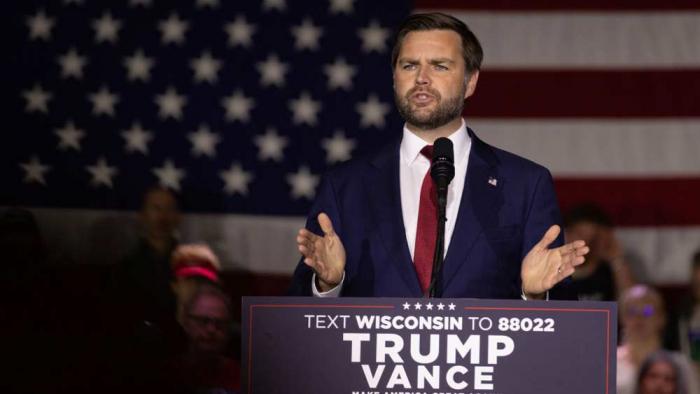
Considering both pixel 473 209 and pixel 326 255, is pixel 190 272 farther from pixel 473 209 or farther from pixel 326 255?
pixel 326 255

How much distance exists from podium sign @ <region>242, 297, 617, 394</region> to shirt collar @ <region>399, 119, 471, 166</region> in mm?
699

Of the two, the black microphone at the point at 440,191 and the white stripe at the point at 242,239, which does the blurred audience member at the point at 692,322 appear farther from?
the black microphone at the point at 440,191

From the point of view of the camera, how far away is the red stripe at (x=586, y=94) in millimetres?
5090

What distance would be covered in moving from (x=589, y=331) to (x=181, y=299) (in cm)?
220

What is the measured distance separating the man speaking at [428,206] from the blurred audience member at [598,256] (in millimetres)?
2128

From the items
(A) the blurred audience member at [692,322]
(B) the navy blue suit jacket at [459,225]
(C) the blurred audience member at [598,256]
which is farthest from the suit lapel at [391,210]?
(C) the blurred audience member at [598,256]

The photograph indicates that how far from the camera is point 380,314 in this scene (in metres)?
1.63

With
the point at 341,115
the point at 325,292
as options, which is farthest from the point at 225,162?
the point at 325,292

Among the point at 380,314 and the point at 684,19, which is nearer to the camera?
the point at 380,314

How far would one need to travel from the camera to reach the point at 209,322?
3299mm

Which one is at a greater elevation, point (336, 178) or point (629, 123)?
point (629, 123)

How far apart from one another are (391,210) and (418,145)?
18cm

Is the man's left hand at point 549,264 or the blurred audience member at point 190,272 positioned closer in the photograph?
the man's left hand at point 549,264

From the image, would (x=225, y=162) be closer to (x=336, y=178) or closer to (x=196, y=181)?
(x=196, y=181)
